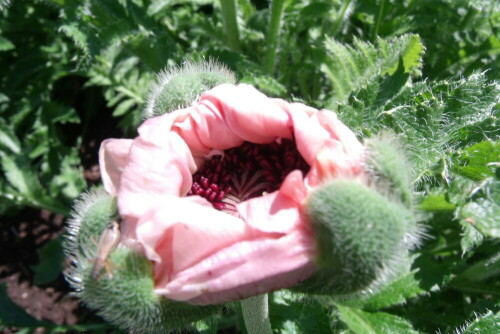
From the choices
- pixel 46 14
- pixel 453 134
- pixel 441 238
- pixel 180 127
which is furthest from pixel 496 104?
pixel 46 14

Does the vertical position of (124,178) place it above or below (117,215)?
above

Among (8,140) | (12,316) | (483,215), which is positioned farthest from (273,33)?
(12,316)

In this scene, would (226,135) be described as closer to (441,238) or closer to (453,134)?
(453,134)

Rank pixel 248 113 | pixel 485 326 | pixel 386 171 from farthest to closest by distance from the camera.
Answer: pixel 485 326 → pixel 248 113 → pixel 386 171

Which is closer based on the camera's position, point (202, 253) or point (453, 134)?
point (202, 253)

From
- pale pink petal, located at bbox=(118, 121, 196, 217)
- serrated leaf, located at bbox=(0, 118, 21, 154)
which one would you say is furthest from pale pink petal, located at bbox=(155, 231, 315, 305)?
serrated leaf, located at bbox=(0, 118, 21, 154)

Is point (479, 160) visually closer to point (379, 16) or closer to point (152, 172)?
point (152, 172)
